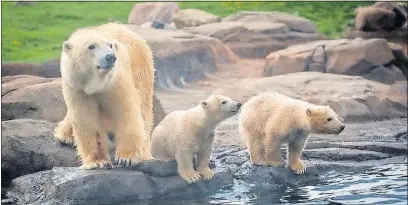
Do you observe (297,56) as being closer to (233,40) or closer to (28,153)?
(233,40)

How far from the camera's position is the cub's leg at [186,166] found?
17.9 feet

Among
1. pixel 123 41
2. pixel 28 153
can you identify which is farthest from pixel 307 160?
pixel 28 153

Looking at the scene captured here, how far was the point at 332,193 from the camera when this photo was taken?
5609mm

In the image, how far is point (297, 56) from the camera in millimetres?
10453

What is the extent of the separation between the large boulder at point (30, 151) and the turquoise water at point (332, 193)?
3.48 feet

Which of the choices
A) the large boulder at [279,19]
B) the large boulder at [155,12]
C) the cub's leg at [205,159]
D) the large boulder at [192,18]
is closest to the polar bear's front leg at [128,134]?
the cub's leg at [205,159]

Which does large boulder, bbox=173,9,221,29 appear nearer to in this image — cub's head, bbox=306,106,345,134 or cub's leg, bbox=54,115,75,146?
cub's leg, bbox=54,115,75,146

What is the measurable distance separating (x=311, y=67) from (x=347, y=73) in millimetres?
450

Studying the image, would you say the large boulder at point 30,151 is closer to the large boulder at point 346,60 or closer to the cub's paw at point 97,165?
the cub's paw at point 97,165

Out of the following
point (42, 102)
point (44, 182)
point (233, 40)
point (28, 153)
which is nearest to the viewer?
point (44, 182)

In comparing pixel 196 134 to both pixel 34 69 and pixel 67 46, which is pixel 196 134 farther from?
pixel 34 69

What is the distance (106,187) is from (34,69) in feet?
14.7

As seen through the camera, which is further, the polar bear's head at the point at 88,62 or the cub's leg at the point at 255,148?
the cub's leg at the point at 255,148

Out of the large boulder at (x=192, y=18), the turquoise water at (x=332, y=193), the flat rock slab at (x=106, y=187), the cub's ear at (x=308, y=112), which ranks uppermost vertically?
the cub's ear at (x=308, y=112)
